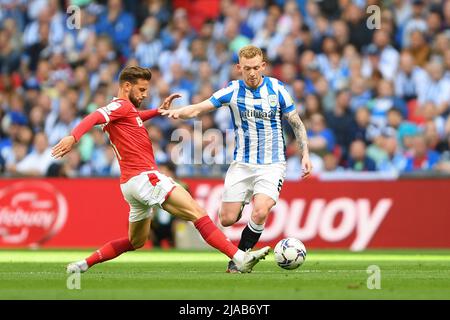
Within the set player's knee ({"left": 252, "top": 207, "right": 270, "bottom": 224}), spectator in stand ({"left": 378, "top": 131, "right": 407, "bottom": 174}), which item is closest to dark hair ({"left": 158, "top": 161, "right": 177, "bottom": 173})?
spectator in stand ({"left": 378, "top": 131, "right": 407, "bottom": 174})

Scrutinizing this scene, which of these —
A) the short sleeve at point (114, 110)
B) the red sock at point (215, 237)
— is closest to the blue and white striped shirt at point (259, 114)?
the short sleeve at point (114, 110)

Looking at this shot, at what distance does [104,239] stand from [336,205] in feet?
12.6

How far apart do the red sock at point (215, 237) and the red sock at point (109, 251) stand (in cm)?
85

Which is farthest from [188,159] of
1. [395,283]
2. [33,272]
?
[395,283]

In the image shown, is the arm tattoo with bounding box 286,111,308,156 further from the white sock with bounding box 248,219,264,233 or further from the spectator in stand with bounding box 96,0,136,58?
the spectator in stand with bounding box 96,0,136,58

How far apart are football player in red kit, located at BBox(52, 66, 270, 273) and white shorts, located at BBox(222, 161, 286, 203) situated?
1176mm

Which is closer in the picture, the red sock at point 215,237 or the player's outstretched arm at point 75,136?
the player's outstretched arm at point 75,136

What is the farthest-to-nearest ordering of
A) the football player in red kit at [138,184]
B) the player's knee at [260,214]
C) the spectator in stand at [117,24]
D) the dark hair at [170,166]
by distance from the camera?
the spectator in stand at [117,24] < the dark hair at [170,166] < the player's knee at [260,214] < the football player in red kit at [138,184]

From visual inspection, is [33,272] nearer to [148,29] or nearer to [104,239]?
[104,239]

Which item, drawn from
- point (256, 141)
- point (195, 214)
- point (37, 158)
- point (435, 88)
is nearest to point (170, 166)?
point (37, 158)

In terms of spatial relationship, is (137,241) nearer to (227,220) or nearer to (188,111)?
(227,220)

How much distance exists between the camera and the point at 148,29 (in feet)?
76.2

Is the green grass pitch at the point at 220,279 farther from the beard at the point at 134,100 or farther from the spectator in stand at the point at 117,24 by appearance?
the spectator in stand at the point at 117,24

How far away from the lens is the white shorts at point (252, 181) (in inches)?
483
